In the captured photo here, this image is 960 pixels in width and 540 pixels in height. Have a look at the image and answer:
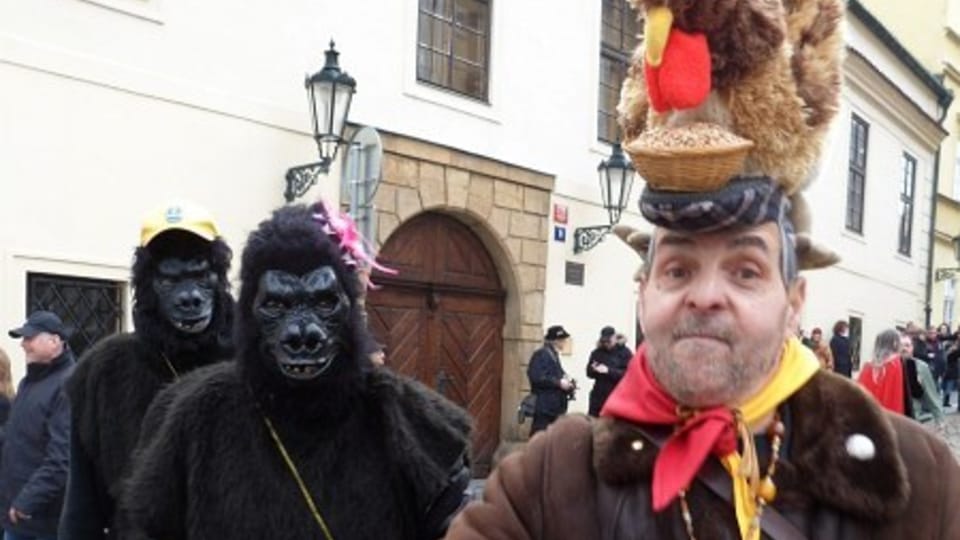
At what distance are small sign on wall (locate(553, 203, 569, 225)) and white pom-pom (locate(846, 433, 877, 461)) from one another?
8.87 meters

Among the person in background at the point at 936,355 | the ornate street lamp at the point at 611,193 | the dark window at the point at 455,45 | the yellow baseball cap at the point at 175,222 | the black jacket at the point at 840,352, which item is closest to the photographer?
the yellow baseball cap at the point at 175,222

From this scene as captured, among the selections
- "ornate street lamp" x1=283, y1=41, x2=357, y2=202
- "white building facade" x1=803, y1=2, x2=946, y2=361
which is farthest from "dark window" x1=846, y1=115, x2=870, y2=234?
"ornate street lamp" x1=283, y1=41, x2=357, y2=202

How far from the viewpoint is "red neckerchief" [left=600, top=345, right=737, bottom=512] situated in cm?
153

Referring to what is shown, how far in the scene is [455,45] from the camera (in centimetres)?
930

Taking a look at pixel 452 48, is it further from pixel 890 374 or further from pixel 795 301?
pixel 795 301

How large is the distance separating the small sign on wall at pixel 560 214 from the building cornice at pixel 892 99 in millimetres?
6556

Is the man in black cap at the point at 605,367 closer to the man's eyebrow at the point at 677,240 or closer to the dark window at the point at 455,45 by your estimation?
the dark window at the point at 455,45

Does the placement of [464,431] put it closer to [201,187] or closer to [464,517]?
[464,517]

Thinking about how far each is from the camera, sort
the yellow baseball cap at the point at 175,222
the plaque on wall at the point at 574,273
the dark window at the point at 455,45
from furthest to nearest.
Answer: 1. the plaque on wall at the point at 574,273
2. the dark window at the point at 455,45
3. the yellow baseball cap at the point at 175,222

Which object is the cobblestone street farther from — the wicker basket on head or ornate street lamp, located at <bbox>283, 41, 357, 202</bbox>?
the wicker basket on head

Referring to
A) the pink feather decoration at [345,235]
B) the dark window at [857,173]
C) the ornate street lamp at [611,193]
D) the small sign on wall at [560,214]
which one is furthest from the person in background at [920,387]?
the dark window at [857,173]

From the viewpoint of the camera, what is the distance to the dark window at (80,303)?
609cm

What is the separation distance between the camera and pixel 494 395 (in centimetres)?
1009

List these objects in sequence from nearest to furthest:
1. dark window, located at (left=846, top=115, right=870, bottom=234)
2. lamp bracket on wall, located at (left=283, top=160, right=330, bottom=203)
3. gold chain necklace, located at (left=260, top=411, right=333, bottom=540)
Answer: gold chain necklace, located at (left=260, top=411, right=333, bottom=540), lamp bracket on wall, located at (left=283, top=160, right=330, bottom=203), dark window, located at (left=846, top=115, right=870, bottom=234)
